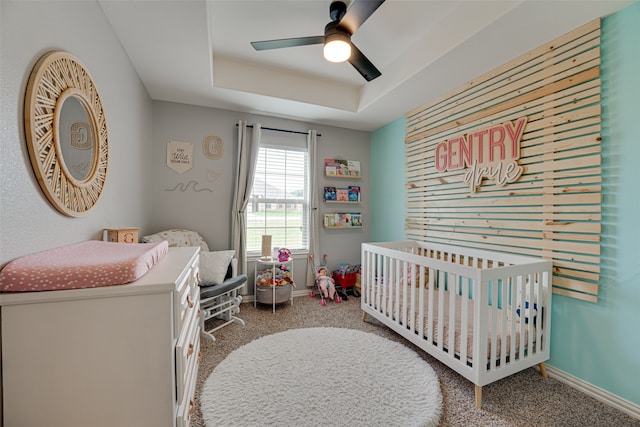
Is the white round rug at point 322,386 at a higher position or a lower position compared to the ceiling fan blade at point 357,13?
lower

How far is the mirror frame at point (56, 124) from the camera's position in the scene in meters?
0.96

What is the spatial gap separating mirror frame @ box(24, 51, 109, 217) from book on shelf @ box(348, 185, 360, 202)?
282 centimetres

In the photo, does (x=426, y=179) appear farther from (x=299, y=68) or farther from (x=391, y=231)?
(x=299, y=68)

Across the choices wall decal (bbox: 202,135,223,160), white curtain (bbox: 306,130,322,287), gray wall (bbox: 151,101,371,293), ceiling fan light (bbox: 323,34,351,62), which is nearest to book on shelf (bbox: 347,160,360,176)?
white curtain (bbox: 306,130,322,287)

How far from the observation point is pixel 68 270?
85 cm

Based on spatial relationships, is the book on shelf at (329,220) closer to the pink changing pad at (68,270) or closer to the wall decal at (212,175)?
the wall decal at (212,175)

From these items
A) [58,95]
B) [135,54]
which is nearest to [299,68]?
[135,54]

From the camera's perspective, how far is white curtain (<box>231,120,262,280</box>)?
3107 millimetres

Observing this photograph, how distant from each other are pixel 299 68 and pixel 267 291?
2431 mm

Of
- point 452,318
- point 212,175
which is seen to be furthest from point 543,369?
point 212,175

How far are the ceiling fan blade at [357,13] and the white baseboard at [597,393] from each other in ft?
8.63

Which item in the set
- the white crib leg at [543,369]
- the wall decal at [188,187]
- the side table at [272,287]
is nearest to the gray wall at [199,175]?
the wall decal at [188,187]

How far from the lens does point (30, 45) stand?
97 cm

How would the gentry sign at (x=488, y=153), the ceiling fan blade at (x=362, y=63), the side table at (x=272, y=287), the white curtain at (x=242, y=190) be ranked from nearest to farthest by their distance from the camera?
the ceiling fan blade at (x=362, y=63), the gentry sign at (x=488, y=153), the side table at (x=272, y=287), the white curtain at (x=242, y=190)
